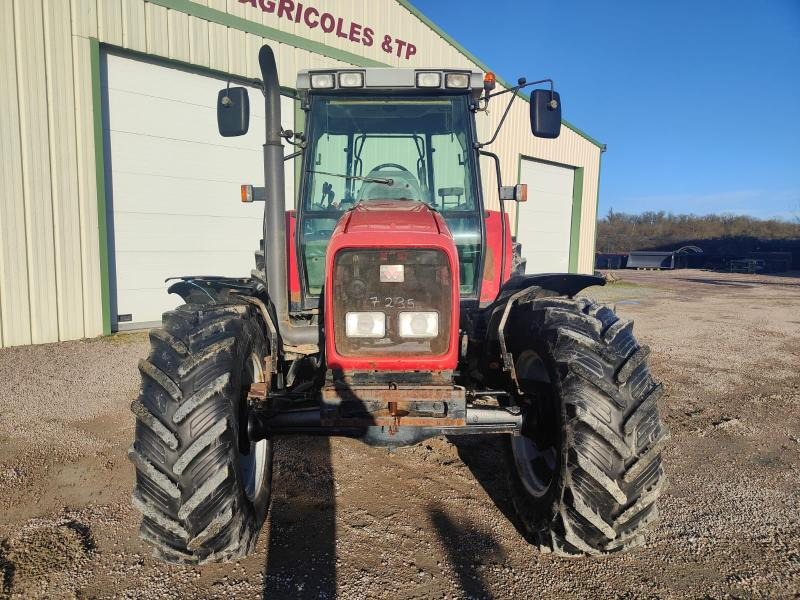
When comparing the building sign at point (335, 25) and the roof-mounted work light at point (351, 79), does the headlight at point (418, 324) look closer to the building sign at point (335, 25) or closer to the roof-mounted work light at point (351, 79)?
the roof-mounted work light at point (351, 79)

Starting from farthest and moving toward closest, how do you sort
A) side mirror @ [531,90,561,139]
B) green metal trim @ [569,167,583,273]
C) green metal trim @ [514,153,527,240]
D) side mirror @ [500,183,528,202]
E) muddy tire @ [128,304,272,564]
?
1. green metal trim @ [569,167,583,273]
2. green metal trim @ [514,153,527,240]
3. side mirror @ [500,183,528,202]
4. side mirror @ [531,90,561,139]
5. muddy tire @ [128,304,272,564]

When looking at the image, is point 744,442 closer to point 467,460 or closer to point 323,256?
point 467,460

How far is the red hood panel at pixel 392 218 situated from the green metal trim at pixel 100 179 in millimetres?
5204

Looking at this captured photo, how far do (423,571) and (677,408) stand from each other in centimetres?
331

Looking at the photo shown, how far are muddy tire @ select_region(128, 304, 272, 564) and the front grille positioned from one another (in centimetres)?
56

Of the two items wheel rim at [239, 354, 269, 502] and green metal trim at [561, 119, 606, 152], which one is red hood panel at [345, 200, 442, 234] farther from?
green metal trim at [561, 119, 606, 152]

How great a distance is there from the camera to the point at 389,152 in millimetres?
3879

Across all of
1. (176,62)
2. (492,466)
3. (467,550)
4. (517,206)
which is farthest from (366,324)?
(517,206)

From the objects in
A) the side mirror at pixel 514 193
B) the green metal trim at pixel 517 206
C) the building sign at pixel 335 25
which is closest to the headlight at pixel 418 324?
the side mirror at pixel 514 193

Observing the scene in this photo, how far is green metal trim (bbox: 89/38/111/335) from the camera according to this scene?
6.93 m

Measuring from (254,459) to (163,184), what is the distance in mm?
6072

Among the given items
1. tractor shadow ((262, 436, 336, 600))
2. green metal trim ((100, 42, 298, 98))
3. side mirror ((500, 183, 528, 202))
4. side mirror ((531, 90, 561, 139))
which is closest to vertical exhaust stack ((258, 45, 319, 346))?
tractor shadow ((262, 436, 336, 600))

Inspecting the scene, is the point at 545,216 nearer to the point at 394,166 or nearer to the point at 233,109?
the point at 394,166

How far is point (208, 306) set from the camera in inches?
108
